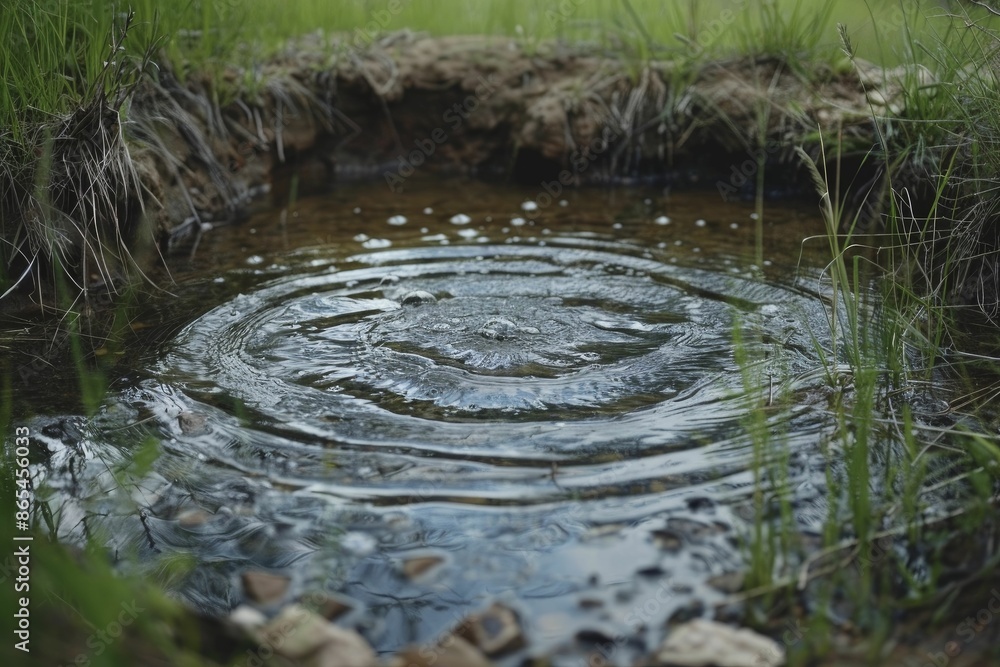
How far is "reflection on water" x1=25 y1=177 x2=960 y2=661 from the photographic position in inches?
65.9

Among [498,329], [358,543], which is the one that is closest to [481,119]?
[498,329]

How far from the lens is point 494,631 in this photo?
→ 1.51 metres

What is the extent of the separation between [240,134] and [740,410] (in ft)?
11.8

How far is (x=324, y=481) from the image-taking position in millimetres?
1997

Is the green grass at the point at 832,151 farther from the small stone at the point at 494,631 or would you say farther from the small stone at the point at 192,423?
the small stone at the point at 494,631

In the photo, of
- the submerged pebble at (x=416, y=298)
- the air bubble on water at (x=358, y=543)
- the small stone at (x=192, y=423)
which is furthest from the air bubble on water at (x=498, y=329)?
the air bubble on water at (x=358, y=543)

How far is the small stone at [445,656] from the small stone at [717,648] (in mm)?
316

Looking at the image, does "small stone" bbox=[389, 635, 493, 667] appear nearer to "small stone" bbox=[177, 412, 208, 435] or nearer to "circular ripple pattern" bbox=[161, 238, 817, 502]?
"circular ripple pattern" bbox=[161, 238, 817, 502]

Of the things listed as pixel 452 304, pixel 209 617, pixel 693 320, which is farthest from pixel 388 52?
pixel 209 617

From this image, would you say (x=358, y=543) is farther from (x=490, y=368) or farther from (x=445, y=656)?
(x=490, y=368)

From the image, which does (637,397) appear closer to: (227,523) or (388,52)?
(227,523)

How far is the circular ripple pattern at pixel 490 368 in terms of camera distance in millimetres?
2061

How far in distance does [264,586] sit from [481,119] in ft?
14.3

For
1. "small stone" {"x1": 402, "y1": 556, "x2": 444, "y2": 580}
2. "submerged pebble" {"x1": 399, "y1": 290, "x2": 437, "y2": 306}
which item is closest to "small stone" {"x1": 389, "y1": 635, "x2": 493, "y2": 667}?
"small stone" {"x1": 402, "y1": 556, "x2": 444, "y2": 580}
